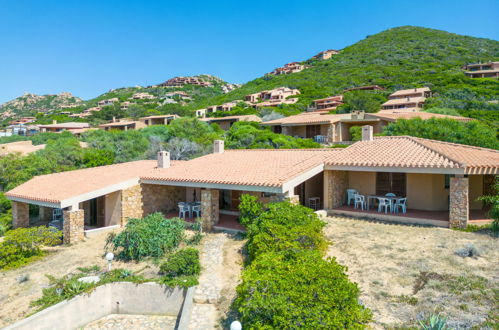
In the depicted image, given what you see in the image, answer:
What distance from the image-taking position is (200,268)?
10344 millimetres

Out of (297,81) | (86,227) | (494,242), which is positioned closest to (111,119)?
(297,81)

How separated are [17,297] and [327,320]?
993 cm

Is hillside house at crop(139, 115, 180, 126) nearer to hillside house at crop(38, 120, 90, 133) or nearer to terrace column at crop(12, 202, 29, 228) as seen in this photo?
hillside house at crop(38, 120, 90, 133)

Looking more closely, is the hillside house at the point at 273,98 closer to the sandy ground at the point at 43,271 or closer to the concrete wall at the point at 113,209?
the concrete wall at the point at 113,209

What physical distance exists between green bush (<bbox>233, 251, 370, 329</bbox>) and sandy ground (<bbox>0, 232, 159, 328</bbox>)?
17.2 feet

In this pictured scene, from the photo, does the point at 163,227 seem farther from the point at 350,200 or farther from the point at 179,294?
the point at 350,200

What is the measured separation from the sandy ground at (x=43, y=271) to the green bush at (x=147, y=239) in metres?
0.47

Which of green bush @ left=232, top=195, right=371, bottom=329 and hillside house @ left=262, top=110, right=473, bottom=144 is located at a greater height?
hillside house @ left=262, top=110, right=473, bottom=144

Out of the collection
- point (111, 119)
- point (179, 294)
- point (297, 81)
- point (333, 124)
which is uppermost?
point (297, 81)

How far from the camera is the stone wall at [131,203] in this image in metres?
16.6

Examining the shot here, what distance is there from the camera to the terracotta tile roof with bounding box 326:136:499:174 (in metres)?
12.5

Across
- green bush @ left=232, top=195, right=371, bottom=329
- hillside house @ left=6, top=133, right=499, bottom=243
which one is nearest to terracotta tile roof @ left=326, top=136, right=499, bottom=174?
hillside house @ left=6, top=133, right=499, bottom=243

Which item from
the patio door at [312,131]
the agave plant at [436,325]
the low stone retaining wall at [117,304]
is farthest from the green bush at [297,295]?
the patio door at [312,131]

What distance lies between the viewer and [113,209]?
1698cm
